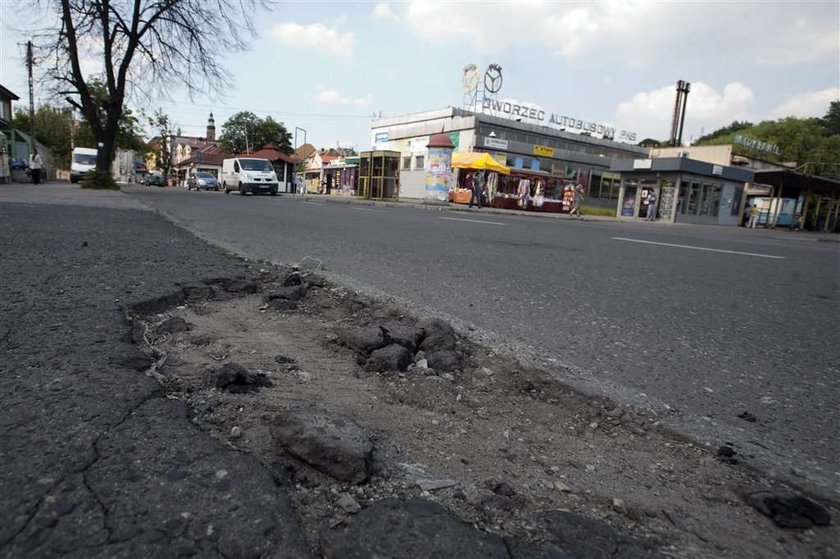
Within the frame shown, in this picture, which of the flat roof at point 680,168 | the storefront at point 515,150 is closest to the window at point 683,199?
the flat roof at point 680,168

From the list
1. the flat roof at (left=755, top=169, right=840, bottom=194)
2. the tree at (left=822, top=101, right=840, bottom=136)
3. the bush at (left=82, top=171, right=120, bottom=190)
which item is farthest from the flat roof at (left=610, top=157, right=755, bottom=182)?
the tree at (left=822, top=101, right=840, bottom=136)

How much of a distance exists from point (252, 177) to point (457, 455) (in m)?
29.9

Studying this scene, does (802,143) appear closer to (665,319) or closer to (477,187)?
(477,187)

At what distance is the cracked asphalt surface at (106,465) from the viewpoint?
3.40ft

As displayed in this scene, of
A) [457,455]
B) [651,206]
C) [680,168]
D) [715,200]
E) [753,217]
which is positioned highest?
[680,168]

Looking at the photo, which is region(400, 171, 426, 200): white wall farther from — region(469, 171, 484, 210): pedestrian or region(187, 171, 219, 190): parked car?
region(187, 171, 219, 190): parked car

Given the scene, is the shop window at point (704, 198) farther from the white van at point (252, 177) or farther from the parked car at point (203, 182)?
the parked car at point (203, 182)

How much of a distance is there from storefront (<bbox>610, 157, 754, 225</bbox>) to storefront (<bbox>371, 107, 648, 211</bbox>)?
3.95 metres

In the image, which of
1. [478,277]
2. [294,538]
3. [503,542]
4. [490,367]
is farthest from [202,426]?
[478,277]

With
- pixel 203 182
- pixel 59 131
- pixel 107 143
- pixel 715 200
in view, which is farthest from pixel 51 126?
pixel 715 200

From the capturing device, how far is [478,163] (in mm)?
27750

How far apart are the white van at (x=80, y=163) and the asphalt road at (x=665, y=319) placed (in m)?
34.6

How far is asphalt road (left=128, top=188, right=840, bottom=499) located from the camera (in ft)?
6.04

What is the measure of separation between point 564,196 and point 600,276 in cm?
2800
